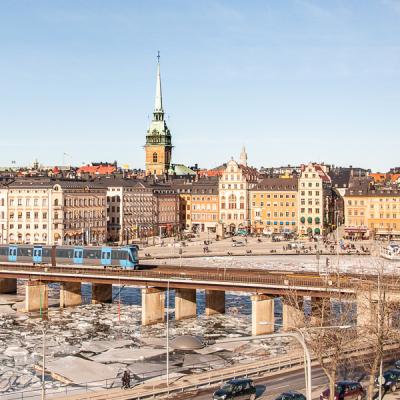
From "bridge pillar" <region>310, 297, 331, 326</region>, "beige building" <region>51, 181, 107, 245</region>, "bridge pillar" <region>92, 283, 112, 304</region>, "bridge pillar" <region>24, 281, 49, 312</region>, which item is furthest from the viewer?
"beige building" <region>51, 181, 107, 245</region>

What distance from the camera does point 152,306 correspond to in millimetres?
83562

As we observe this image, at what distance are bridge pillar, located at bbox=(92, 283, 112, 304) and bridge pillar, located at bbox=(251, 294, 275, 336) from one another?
2437 cm

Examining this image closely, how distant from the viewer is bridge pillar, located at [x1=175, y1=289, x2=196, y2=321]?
84.9 m

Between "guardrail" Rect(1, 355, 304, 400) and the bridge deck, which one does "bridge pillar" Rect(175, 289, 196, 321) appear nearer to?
the bridge deck

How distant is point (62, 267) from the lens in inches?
3871

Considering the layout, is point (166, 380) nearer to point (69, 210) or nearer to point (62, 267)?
point (62, 267)

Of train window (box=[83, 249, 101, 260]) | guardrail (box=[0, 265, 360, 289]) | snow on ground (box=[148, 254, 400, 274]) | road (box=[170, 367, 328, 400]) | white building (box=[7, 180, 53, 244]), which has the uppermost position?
white building (box=[7, 180, 53, 244])

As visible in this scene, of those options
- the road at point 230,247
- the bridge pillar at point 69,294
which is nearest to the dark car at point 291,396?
the bridge pillar at point 69,294

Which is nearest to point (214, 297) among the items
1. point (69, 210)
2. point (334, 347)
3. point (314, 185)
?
point (334, 347)

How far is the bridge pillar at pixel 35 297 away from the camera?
299ft

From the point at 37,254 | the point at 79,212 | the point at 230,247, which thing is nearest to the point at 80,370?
the point at 37,254

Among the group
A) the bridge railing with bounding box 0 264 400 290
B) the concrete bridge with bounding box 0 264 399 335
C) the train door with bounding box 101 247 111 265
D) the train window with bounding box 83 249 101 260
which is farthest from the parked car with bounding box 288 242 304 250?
the train door with bounding box 101 247 111 265

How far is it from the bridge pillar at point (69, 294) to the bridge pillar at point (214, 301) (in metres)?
16.7

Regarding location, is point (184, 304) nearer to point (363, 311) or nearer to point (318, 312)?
point (318, 312)
